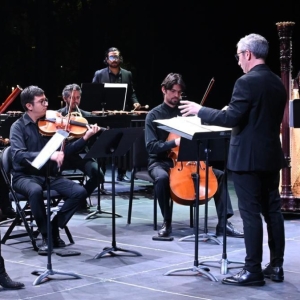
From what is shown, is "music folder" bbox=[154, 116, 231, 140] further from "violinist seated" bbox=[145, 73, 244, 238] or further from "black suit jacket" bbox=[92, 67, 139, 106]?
"black suit jacket" bbox=[92, 67, 139, 106]

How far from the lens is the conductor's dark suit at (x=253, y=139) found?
14.5 feet

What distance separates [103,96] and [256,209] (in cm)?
387

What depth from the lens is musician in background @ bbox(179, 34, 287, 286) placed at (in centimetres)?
441

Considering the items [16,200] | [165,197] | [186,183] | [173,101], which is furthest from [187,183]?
[16,200]

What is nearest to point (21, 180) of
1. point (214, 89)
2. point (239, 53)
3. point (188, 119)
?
point (188, 119)

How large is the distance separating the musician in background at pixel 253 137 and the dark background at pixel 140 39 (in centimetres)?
537

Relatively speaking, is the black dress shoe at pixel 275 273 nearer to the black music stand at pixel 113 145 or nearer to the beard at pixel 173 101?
the black music stand at pixel 113 145

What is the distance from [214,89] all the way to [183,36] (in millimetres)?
908

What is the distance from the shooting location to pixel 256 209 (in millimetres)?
4492

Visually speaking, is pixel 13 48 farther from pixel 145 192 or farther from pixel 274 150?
pixel 274 150

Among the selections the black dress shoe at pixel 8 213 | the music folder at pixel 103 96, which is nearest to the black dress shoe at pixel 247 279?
the black dress shoe at pixel 8 213

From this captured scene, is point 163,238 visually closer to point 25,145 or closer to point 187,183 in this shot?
point 187,183

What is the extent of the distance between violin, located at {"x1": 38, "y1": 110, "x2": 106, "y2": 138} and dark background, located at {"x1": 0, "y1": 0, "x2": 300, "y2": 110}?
168 inches

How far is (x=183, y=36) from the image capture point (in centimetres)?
1061
